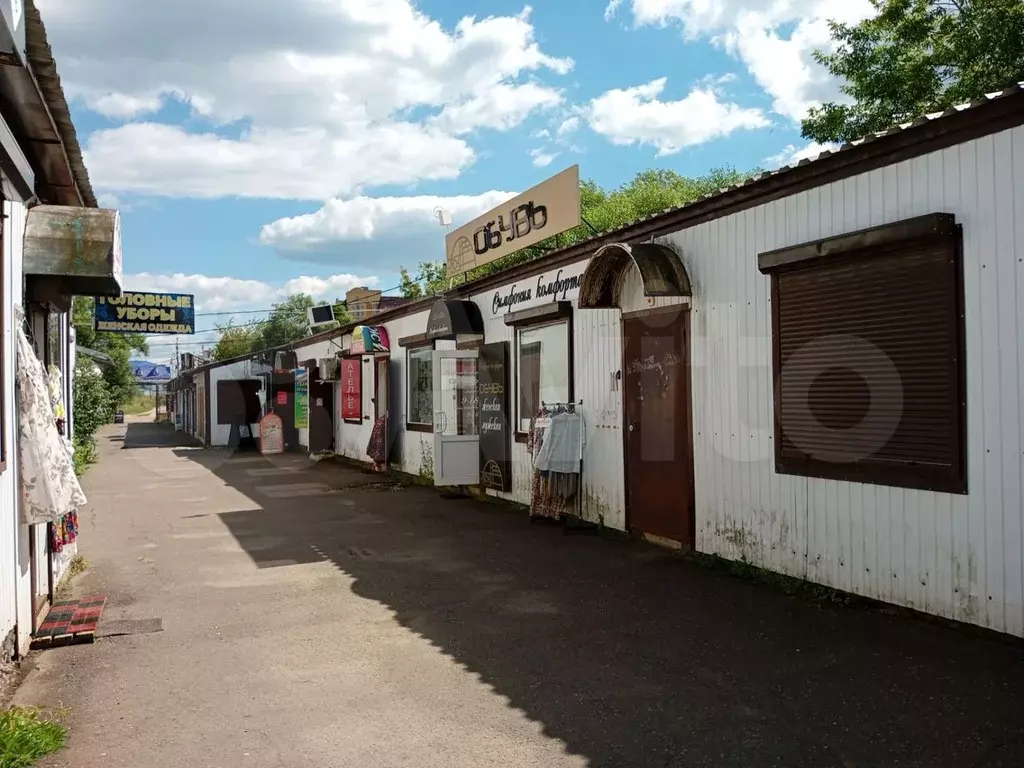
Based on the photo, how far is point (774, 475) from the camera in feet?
21.5

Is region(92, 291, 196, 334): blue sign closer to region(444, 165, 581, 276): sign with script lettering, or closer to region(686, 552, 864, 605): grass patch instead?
region(444, 165, 581, 276): sign with script lettering

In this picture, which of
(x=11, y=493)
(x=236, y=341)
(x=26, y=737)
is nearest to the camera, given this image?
(x=26, y=737)

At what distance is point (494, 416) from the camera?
37.5 feet

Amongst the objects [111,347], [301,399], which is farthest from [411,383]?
[111,347]

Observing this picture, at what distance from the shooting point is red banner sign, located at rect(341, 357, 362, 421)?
59.0 feet

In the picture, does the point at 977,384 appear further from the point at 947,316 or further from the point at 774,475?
the point at 774,475

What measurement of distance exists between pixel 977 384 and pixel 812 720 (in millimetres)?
2358

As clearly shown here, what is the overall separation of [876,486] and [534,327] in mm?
5622

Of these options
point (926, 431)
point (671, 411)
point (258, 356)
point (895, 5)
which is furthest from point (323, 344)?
point (926, 431)

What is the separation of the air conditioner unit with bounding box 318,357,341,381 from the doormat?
43.0 ft

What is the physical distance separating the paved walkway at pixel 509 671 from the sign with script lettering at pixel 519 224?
5047 millimetres

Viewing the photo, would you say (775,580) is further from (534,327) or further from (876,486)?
(534,327)

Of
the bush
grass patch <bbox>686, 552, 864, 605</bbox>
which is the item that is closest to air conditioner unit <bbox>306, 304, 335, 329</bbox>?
the bush

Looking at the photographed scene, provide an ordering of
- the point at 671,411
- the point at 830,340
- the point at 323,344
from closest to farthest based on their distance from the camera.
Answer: the point at 830,340, the point at 671,411, the point at 323,344
